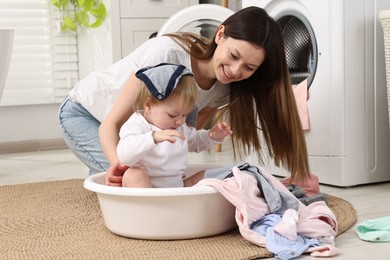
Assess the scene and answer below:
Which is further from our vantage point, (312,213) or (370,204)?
(370,204)

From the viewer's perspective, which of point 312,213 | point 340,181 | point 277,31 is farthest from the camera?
point 340,181

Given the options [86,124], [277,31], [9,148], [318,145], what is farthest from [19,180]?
[277,31]

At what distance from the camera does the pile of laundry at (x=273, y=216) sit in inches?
56.9

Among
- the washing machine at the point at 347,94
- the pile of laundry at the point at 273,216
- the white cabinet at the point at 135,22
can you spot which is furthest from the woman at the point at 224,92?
the white cabinet at the point at 135,22

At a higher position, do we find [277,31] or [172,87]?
[277,31]

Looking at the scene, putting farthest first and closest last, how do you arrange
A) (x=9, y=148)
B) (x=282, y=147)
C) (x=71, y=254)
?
(x=9, y=148)
(x=282, y=147)
(x=71, y=254)

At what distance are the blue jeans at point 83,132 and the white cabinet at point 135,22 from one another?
4.12 feet

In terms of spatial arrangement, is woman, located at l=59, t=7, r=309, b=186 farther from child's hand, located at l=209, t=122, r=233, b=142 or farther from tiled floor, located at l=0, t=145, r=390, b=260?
tiled floor, located at l=0, t=145, r=390, b=260

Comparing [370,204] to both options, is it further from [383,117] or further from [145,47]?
[145,47]

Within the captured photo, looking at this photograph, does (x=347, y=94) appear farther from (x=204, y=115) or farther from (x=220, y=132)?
(x=220, y=132)

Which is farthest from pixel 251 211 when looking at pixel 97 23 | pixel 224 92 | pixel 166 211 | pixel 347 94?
pixel 97 23

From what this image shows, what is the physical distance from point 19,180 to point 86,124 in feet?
2.42

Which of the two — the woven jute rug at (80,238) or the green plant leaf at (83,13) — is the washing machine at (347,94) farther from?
the green plant leaf at (83,13)

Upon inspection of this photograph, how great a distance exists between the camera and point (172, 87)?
5.12ft
